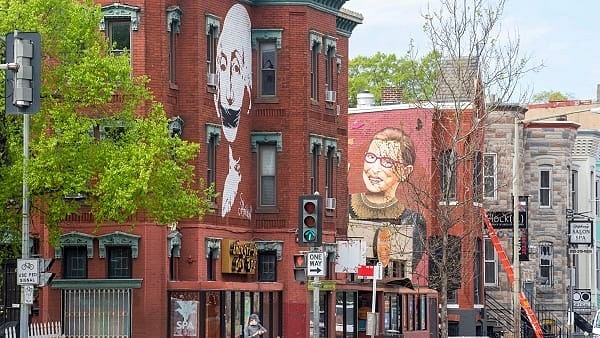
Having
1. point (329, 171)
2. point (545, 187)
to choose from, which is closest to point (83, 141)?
point (329, 171)

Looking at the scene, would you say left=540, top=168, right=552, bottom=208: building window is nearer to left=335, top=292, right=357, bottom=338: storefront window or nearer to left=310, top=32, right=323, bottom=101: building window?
left=335, top=292, right=357, bottom=338: storefront window

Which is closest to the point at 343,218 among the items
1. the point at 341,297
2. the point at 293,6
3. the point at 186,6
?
the point at 341,297

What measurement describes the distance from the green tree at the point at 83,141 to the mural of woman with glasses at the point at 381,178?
26.0 meters

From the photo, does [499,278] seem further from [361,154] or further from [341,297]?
[341,297]

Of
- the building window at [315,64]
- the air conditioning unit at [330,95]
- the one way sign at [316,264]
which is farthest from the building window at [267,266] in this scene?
the one way sign at [316,264]

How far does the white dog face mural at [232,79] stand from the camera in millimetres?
48656

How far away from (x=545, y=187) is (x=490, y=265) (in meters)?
6.72

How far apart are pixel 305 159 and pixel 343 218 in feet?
18.9

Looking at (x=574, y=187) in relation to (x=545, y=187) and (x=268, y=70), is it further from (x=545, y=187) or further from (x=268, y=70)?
(x=268, y=70)

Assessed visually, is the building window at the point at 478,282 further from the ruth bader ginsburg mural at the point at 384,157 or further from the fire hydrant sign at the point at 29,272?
the fire hydrant sign at the point at 29,272

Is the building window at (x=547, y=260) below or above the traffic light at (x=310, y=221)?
below

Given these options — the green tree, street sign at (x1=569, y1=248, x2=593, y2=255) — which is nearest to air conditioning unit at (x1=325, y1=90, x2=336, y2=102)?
the green tree

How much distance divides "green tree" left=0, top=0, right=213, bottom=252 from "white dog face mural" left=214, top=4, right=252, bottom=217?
8630mm

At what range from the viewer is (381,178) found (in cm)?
6600
